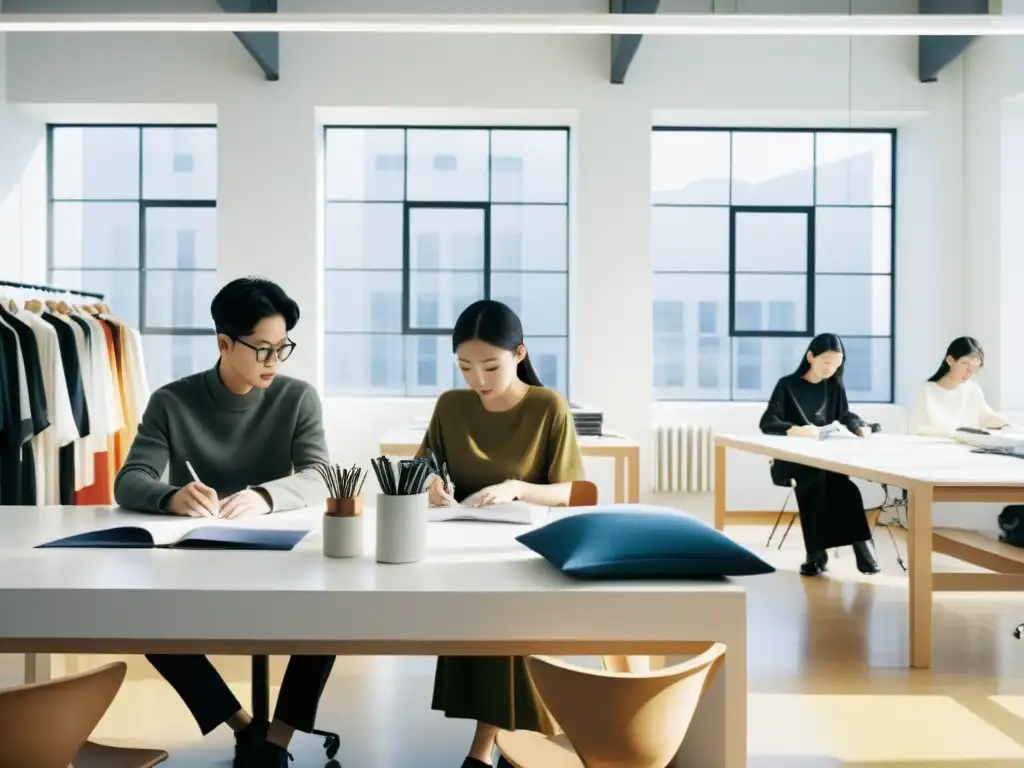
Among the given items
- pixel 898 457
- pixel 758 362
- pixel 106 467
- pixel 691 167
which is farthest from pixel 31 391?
pixel 758 362

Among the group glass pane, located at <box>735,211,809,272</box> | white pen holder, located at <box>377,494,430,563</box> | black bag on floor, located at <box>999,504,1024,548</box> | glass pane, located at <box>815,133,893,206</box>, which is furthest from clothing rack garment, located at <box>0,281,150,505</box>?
glass pane, located at <box>815,133,893,206</box>

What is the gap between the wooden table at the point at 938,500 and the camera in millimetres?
3354

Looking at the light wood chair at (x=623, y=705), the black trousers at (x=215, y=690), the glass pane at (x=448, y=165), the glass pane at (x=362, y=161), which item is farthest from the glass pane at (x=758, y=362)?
the light wood chair at (x=623, y=705)

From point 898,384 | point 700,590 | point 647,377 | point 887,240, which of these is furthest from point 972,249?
point 700,590

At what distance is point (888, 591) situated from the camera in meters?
4.57

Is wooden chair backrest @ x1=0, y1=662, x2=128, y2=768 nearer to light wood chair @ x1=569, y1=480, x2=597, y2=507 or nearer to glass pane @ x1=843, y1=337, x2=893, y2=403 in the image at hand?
light wood chair @ x1=569, y1=480, x2=597, y2=507

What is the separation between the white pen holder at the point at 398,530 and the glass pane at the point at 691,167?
579cm

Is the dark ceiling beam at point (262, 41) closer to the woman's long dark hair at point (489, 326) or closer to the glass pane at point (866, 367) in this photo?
the woman's long dark hair at point (489, 326)

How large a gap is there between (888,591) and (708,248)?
10.4 ft

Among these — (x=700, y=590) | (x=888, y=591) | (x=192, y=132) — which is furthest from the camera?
(x=192, y=132)

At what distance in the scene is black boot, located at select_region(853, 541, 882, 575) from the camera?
16.1 ft

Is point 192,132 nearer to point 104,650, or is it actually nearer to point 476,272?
point 476,272

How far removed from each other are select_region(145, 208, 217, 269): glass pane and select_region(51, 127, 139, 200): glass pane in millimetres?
338

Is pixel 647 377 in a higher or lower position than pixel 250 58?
lower
